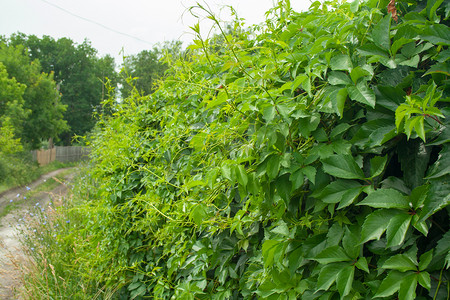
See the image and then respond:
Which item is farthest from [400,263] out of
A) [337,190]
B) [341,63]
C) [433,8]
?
[433,8]

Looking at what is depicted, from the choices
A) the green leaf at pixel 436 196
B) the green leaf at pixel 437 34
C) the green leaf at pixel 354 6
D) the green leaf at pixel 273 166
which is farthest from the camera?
the green leaf at pixel 354 6

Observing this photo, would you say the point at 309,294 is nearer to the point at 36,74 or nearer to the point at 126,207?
the point at 126,207

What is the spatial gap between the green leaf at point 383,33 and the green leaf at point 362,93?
15 centimetres

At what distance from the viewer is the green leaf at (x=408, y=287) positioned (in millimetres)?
846

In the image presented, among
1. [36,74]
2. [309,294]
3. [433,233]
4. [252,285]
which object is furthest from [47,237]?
[36,74]

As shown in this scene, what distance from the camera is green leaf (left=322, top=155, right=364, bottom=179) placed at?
101 cm

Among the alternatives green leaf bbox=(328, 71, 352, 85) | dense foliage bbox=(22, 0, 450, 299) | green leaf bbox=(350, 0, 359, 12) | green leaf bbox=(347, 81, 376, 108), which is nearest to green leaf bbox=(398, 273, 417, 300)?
dense foliage bbox=(22, 0, 450, 299)

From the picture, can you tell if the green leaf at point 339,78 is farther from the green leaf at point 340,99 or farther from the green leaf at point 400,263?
the green leaf at point 400,263

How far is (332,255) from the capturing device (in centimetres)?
103

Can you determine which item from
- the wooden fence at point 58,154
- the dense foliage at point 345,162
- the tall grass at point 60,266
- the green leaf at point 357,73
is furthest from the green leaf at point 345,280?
the wooden fence at point 58,154

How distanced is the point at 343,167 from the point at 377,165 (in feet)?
0.32

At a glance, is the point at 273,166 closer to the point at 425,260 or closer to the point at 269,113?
the point at 269,113

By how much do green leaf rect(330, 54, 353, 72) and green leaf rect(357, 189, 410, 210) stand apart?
1.31 feet

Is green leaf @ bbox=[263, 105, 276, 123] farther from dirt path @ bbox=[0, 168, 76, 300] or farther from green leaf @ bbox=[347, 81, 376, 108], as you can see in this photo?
dirt path @ bbox=[0, 168, 76, 300]
